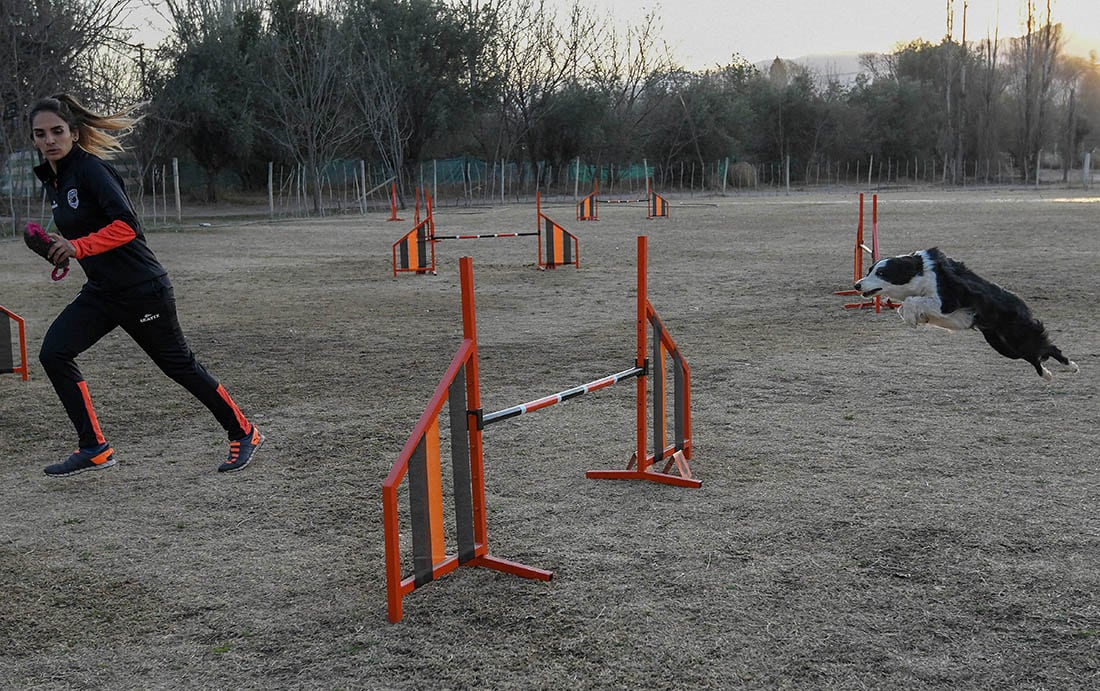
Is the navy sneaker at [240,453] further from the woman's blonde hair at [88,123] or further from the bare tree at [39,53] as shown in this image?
the bare tree at [39,53]

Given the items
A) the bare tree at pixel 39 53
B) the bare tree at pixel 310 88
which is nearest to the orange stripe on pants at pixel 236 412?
the bare tree at pixel 39 53

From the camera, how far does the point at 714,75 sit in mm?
60312

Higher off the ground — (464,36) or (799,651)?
(464,36)

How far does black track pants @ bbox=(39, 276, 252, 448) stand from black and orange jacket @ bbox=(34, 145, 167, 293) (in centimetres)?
9

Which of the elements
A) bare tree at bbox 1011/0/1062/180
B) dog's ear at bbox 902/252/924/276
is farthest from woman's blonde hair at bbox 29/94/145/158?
bare tree at bbox 1011/0/1062/180

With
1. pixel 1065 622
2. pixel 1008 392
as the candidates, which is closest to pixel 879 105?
pixel 1008 392

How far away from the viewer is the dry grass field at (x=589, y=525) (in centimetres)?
325

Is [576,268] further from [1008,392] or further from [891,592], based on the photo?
[891,592]

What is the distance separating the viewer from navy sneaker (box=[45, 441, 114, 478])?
17.3ft

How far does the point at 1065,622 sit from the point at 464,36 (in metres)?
45.7

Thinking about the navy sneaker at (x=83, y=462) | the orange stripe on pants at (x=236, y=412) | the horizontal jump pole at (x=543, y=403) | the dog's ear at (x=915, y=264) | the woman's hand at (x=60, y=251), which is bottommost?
the navy sneaker at (x=83, y=462)

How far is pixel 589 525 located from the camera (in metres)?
4.48

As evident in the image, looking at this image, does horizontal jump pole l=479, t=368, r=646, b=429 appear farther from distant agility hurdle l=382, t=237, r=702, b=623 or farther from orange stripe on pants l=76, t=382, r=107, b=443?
orange stripe on pants l=76, t=382, r=107, b=443

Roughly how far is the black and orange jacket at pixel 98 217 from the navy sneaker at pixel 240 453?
0.98 m
